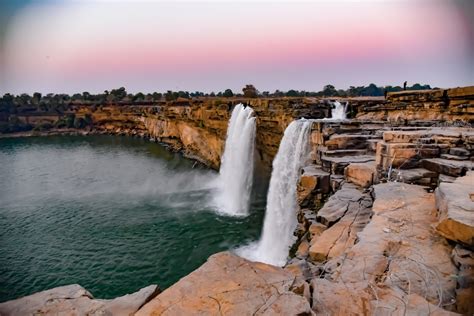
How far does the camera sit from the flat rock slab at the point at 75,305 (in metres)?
3.41

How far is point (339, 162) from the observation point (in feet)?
29.8

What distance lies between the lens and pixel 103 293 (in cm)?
998

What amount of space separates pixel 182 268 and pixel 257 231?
15.1 feet

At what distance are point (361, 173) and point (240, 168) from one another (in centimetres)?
1245

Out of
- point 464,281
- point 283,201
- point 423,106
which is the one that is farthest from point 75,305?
point 423,106

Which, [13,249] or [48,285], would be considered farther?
[13,249]

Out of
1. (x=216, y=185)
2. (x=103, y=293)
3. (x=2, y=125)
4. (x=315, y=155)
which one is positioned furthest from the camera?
(x=2, y=125)

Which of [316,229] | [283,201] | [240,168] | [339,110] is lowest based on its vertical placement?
[283,201]

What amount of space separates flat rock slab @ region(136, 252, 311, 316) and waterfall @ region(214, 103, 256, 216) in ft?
46.6

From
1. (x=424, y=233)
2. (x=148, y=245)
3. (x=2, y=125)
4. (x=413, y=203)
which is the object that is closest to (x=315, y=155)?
(x=413, y=203)

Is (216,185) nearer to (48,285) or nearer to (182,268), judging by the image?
(182,268)

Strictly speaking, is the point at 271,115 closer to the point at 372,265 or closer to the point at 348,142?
the point at 348,142

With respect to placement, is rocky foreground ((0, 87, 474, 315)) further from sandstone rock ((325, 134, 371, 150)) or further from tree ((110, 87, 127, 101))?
tree ((110, 87, 127, 101))

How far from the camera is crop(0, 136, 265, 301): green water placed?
11.0 m
